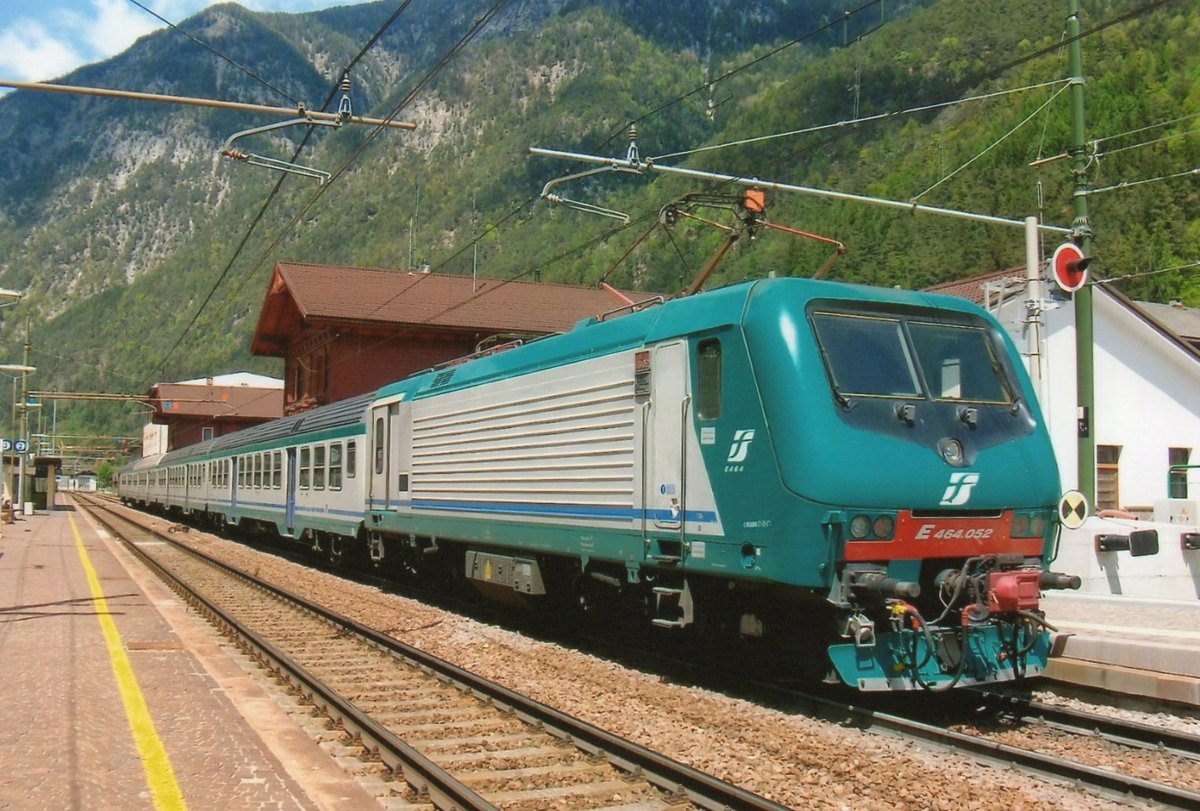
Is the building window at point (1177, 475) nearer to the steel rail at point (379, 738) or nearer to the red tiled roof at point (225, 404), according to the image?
the steel rail at point (379, 738)

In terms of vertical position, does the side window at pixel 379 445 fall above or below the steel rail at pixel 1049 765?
above

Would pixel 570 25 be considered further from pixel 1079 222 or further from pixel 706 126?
pixel 1079 222

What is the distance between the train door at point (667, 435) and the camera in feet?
31.4

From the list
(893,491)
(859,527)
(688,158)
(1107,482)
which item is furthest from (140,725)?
(688,158)

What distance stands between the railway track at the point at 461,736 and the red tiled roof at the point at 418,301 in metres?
25.1

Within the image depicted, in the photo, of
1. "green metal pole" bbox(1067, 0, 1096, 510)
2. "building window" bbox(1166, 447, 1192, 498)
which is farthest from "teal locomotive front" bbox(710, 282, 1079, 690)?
"building window" bbox(1166, 447, 1192, 498)

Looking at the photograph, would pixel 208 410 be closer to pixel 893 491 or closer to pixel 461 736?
pixel 461 736

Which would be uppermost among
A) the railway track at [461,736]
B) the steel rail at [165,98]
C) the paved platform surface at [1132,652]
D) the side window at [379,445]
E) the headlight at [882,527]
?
the steel rail at [165,98]

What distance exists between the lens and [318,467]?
21.8 m

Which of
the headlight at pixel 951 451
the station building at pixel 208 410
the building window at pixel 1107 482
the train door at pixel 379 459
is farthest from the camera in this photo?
the station building at pixel 208 410

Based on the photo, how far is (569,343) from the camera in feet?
38.7

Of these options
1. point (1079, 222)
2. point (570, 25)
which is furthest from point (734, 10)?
point (1079, 222)

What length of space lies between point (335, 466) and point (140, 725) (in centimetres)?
1268

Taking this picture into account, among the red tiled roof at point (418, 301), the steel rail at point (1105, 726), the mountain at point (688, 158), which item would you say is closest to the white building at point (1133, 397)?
the mountain at point (688, 158)
